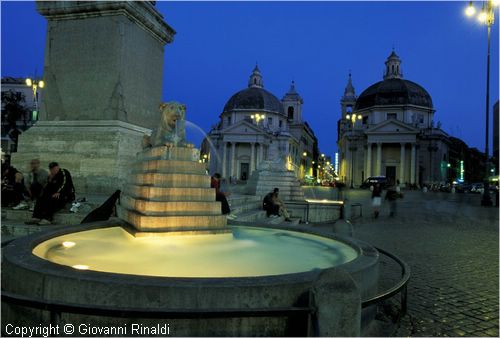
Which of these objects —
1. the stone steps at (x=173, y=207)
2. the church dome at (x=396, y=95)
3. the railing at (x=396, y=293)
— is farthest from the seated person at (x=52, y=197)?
the church dome at (x=396, y=95)

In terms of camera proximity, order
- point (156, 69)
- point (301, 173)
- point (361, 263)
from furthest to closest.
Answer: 1. point (301, 173)
2. point (156, 69)
3. point (361, 263)

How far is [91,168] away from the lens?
9.50 metres

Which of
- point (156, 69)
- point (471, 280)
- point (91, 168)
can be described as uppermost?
point (156, 69)

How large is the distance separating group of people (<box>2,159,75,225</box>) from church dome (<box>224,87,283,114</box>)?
263ft

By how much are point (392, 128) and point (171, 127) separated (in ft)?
239

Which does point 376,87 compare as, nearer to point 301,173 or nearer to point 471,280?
point 301,173

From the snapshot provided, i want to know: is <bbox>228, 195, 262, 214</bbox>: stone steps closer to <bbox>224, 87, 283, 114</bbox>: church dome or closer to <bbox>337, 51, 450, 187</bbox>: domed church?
<bbox>337, 51, 450, 187</bbox>: domed church

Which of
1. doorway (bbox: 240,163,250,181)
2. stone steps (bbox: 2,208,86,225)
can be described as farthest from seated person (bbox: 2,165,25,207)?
doorway (bbox: 240,163,250,181)

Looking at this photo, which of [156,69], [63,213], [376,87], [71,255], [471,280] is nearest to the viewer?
[71,255]

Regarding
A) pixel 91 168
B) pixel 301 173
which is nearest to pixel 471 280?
pixel 91 168

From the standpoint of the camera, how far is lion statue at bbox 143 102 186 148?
259 inches

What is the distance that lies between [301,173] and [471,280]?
3924 inches

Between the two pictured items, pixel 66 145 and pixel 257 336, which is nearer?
pixel 257 336

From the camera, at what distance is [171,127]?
6.82 metres
